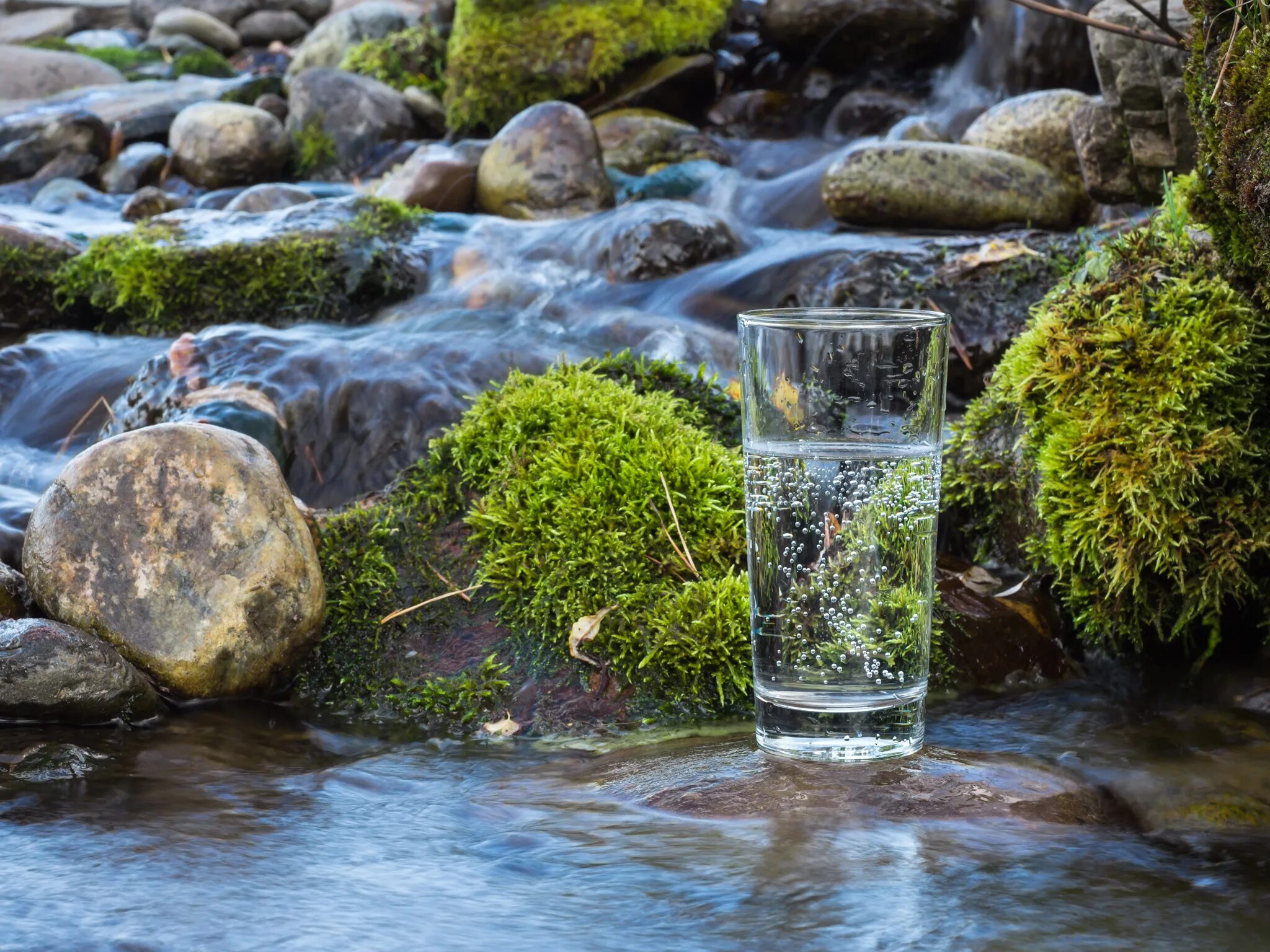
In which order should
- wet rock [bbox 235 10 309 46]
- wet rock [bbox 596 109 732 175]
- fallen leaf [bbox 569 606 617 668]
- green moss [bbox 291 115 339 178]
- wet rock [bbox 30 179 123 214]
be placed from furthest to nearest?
wet rock [bbox 235 10 309 46] < green moss [bbox 291 115 339 178] < wet rock [bbox 30 179 123 214] < wet rock [bbox 596 109 732 175] < fallen leaf [bbox 569 606 617 668]

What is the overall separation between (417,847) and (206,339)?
13.4 ft

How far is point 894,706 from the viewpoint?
2865 mm

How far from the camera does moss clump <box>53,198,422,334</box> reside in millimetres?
7676

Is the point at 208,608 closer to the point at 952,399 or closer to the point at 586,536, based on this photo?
the point at 586,536

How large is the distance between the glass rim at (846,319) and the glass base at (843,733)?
0.87 m

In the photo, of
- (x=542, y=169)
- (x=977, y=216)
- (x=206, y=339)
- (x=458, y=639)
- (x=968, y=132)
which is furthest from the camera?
(x=542, y=169)

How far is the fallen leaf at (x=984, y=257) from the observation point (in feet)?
22.0

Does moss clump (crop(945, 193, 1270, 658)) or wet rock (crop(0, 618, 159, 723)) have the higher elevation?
moss clump (crop(945, 193, 1270, 658))

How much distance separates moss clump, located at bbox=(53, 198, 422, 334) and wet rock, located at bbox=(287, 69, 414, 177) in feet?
18.1

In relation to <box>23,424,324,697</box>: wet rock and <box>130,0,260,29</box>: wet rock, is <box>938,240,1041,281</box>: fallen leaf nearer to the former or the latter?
<box>23,424,324,697</box>: wet rock

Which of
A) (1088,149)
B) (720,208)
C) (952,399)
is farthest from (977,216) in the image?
(720,208)

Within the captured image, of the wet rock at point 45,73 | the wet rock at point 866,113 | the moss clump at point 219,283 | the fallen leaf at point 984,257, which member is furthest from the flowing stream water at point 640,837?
the wet rock at point 45,73

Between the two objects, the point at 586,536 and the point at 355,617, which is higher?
the point at 586,536

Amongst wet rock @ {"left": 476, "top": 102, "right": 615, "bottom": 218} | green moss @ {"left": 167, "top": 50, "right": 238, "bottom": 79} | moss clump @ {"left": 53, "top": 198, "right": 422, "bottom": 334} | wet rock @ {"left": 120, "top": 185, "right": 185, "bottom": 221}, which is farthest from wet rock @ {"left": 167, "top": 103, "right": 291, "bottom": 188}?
green moss @ {"left": 167, "top": 50, "right": 238, "bottom": 79}
